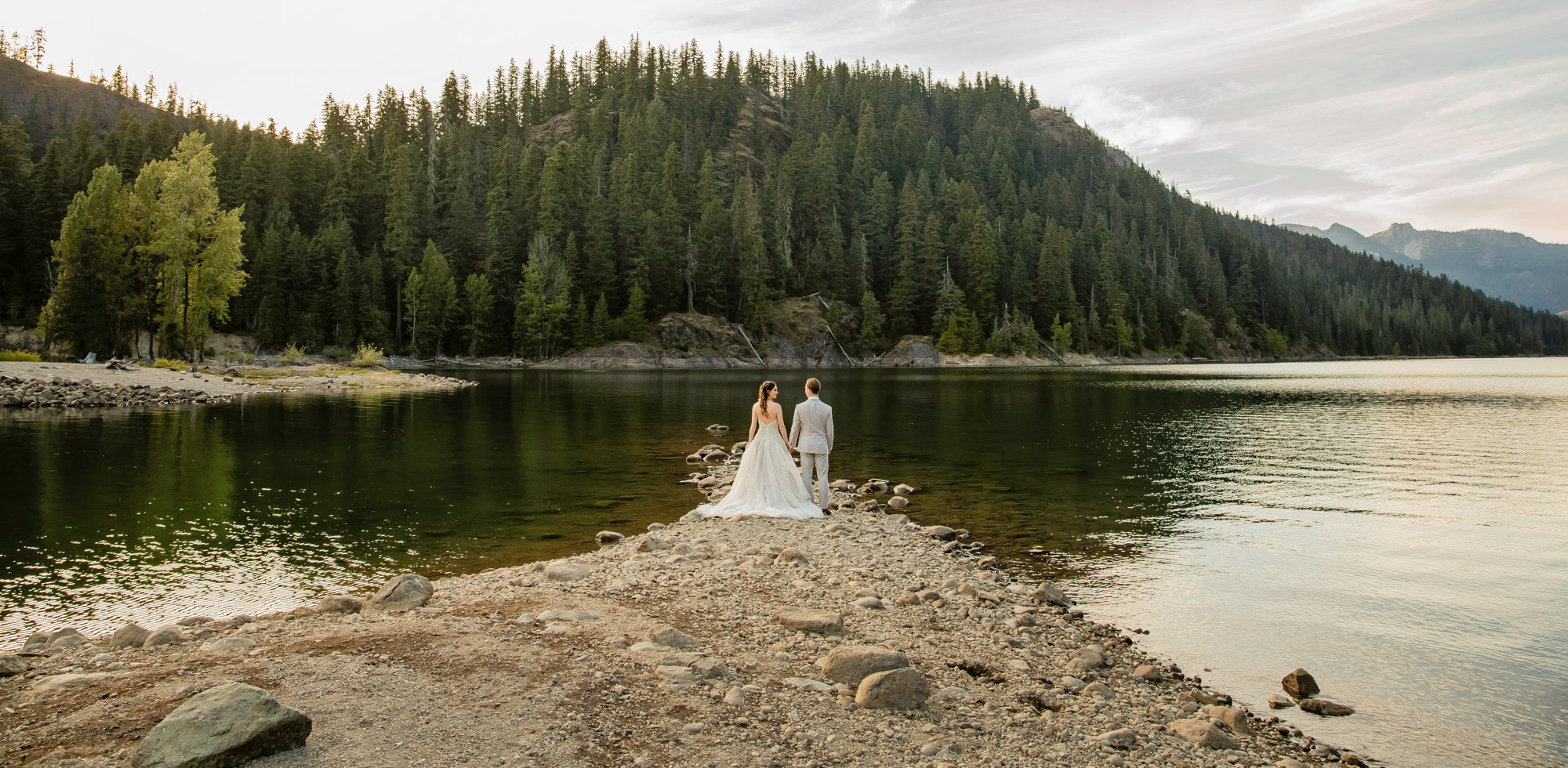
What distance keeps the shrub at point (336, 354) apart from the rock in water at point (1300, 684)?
10591 centimetres

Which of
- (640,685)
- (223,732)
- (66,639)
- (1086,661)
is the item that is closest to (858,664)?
(640,685)

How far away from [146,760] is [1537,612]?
16501 mm

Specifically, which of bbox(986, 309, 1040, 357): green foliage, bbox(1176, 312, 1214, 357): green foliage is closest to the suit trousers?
bbox(986, 309, 1040, 357): green foliage

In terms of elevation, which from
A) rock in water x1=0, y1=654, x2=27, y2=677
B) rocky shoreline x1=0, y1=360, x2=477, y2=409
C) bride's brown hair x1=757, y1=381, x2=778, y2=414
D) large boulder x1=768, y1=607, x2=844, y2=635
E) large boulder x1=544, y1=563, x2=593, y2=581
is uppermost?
bride's brown hair x1=757, y1=381, x2=778, y2=414

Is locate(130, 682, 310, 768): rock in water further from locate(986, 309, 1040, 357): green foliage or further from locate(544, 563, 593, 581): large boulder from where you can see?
locate(986, 309, 1040, 357): green foliage

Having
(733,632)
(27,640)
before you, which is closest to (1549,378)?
(733,632)

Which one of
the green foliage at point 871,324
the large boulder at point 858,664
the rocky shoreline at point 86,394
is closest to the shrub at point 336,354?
the rocky shoreline at point 86,394

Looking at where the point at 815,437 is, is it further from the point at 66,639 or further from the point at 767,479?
the point at 66,639

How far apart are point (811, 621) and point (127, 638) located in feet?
23.4

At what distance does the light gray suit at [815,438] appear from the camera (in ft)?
56.4

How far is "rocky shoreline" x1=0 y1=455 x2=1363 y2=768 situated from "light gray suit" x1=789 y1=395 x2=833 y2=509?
19.8 ft

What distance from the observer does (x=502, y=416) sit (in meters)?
41.2

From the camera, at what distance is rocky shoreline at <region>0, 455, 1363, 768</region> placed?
584 cm

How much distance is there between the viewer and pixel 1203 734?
7047mm
